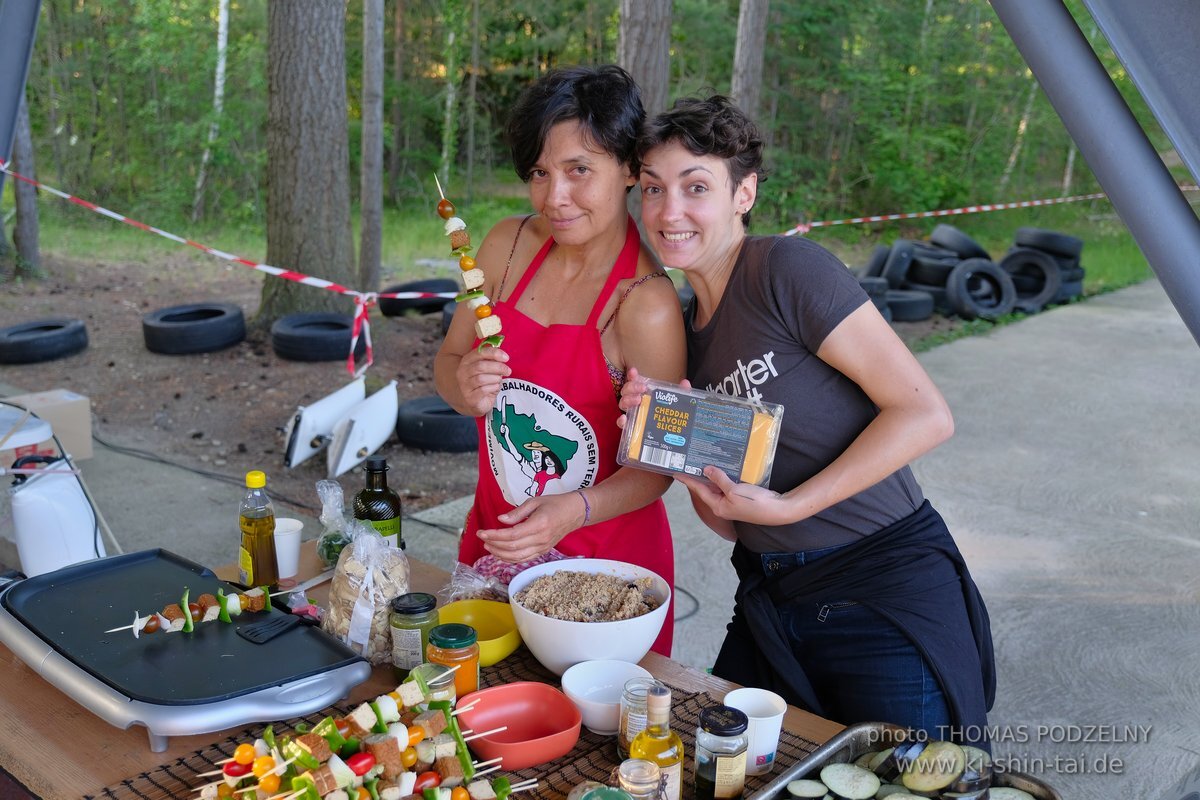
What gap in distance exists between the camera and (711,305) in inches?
90.7

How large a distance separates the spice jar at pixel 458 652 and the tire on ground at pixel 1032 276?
10.7 metres

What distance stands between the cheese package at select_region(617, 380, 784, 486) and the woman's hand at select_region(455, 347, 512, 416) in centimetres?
41

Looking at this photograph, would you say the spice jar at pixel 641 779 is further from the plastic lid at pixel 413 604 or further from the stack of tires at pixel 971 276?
the stack of tires at pixel 971 276

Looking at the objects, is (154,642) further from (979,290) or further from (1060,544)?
(979,290)

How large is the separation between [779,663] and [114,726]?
1.30 meters

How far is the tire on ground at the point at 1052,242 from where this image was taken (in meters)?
11.6

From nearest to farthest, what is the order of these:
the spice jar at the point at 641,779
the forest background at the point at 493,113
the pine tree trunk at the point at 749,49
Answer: the spice jar at the point at 641,779, the pine tree trunk at the point at 749,49, the forest background at the point at 493,113

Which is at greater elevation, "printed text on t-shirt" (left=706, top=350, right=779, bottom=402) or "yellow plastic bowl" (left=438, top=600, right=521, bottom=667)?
"printed text on t-shirt" (left=706, top=350, right=779, bottom=402)

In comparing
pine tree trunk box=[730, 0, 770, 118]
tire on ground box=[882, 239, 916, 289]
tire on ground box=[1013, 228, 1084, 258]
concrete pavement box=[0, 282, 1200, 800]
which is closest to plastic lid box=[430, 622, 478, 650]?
concrete pavement box=[0, 282, 1200, 800]

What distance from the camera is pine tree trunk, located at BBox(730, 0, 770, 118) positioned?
1106 centimetres

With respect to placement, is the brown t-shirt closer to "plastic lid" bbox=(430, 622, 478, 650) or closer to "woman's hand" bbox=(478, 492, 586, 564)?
"woman's hand" bbox=(478, 492, 586, 564)

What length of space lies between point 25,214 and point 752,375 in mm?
11028

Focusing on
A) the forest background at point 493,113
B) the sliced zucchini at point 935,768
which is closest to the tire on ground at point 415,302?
the forest background at point 493,113

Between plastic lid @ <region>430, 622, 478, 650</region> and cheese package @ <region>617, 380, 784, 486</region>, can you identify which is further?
cheese package @ <region>617, 380, 784, 486</region>
